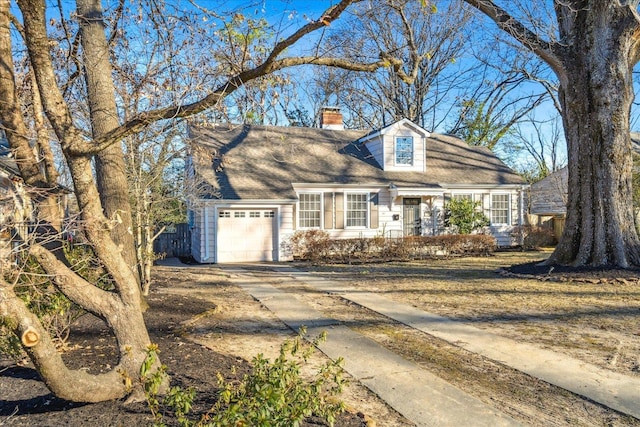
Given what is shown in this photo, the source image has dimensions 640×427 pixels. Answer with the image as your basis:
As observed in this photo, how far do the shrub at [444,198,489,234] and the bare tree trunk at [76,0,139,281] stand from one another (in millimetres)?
15989

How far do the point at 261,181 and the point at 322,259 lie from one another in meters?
4.14

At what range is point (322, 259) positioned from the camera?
17.3 m

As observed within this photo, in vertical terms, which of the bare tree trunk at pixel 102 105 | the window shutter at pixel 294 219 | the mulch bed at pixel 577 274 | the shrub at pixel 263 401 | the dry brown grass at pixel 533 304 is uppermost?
the bare tree trunk at pixel 102 105

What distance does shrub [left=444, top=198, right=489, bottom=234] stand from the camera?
67.5 feet

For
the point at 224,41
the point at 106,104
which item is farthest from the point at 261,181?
the point at 224,41

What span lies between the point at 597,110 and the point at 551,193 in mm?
21360

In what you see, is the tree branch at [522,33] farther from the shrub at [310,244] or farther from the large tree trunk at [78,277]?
the large tree trunk at [78,277]

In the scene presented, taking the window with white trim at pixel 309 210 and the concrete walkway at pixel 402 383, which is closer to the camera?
the concrete walkway at pixel 402 383

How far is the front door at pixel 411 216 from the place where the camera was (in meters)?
20.6

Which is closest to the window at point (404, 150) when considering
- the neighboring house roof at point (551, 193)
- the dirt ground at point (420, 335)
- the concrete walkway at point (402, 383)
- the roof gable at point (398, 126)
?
the roof gable at point (398, 126)

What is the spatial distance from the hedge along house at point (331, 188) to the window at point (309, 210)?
4 centimetres

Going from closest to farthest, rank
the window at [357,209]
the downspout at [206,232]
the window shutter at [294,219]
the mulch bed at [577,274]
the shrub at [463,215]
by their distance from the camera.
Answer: the mulch bed at [577,274] → the downspout at [206,232] → the window shutter at [294,219] → the window at [357,209] → the shrub at [463,215]

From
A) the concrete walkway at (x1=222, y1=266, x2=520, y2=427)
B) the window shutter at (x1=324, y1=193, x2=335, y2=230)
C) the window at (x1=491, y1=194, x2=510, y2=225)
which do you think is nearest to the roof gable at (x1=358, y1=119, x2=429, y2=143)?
the window shutter at (x1=324, y1=193, x2=335, y2=230)

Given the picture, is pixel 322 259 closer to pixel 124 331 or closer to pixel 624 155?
pixel 624 155
